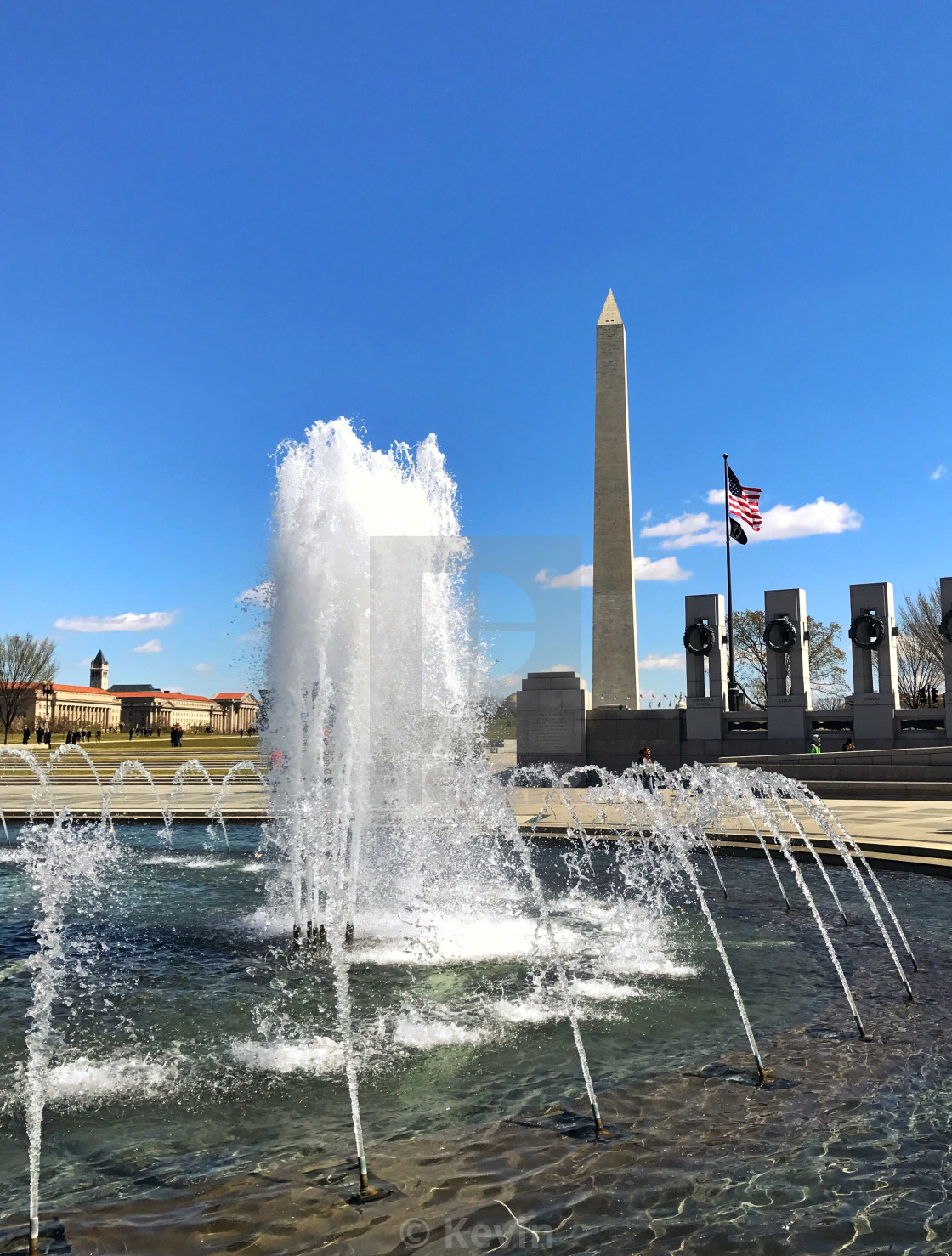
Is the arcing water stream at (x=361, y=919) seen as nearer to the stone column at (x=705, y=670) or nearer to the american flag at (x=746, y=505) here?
the stone column at (x=705, y=670)

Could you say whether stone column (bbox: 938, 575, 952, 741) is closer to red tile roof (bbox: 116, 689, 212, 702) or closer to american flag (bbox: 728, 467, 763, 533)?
american flag (bbox: 728, 467, 763, 533)

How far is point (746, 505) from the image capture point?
1171 inches

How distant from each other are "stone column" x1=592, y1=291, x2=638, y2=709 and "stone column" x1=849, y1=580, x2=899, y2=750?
6.67 meters

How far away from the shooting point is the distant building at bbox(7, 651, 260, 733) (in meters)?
124

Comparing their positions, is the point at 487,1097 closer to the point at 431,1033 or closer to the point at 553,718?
the point at 431,1033

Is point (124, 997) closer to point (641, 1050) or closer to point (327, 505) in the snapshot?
point (641, 1050)

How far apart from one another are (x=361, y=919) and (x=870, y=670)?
2062cm

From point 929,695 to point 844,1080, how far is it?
1853 inches

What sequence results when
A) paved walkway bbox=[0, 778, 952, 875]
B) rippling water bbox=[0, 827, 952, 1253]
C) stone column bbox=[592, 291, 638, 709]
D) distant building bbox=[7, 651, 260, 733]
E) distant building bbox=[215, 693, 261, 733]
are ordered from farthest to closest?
distant building bbox=[215, 693, 261, 733], distant building bbox=[7, 651, 260, 733], stone column bbox=[592, 291, 638, 709], paved walkway bbox=[0, 778, 952, 875], rippling water bbox=[0, 827, 952, 1253]

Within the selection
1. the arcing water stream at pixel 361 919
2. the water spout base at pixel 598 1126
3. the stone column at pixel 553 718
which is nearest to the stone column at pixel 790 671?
the stone column at pixel 553 718

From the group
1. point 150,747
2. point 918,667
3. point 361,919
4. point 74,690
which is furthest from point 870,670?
point 74,690

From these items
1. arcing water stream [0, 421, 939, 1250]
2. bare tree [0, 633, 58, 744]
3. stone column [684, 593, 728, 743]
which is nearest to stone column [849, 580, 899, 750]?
stone column [684, 593, 728, 743]

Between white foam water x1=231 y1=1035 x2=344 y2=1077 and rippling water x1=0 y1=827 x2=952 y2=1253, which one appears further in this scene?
white foam water x1=231 y1=1035 x2=344 y2=1077

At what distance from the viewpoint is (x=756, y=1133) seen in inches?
170
